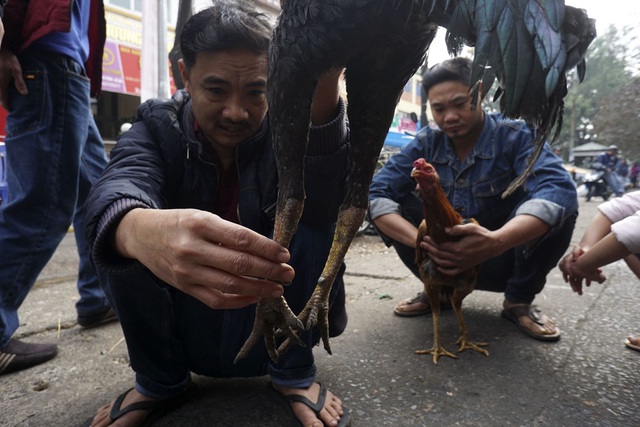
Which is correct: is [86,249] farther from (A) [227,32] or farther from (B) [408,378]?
(B) [408,378]

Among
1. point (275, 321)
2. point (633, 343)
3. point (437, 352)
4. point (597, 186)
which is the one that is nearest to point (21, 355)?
point (275, 321)

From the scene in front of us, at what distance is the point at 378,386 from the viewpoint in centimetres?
166

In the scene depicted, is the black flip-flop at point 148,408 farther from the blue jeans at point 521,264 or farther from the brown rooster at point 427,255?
the blue jeans at point 521,264

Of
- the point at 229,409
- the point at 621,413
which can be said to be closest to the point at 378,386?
the point at 229,409

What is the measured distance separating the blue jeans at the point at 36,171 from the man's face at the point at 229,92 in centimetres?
76

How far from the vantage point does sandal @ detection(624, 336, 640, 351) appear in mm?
1931

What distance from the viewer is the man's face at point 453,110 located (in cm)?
222

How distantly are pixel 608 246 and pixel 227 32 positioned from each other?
1.52 metres

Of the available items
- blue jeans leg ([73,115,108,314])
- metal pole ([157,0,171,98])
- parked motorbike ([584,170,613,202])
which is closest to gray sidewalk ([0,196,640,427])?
blue jeans leg ([73,115,108,314])

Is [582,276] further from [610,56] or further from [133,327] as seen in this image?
[133,327]

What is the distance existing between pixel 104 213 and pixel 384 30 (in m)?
0.71

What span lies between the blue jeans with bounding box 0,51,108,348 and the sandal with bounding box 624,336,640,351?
2.51m

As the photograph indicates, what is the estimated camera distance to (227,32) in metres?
1.34

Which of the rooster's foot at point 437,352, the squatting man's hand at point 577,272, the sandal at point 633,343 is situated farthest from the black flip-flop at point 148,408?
the sandal at point 633,343
